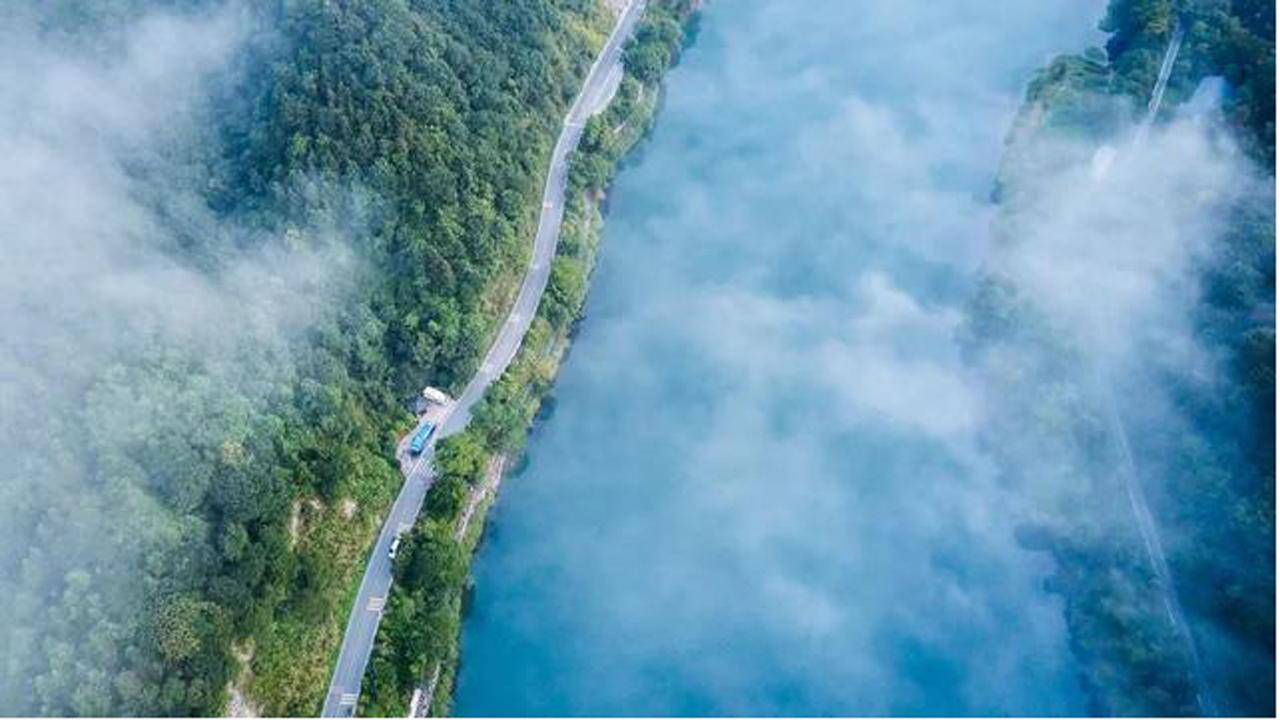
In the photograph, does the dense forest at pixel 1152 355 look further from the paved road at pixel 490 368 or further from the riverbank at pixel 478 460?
the paved road at pixel 490 368

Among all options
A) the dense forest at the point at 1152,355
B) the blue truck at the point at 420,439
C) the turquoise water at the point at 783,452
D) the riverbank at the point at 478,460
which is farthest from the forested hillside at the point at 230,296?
the dense forest at the point at 1152,355

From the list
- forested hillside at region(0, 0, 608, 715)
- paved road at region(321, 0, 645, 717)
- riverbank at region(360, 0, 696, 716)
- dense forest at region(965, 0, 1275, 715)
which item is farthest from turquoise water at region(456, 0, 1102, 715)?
forested hillside at region(0, 0, 608, 715)

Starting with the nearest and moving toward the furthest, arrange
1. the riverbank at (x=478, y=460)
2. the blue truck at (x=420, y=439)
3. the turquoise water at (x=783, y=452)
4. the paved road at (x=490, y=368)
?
the paved road at (x=490, y=368), the riverbank at (x=478, y=460), the turquoise water at (x=783, y=452), the blue truck at (x=420, y=439)

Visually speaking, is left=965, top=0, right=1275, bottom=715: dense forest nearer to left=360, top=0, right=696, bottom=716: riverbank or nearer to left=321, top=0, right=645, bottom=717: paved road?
left=360, top=0, right=696, bottom=716: riverbank

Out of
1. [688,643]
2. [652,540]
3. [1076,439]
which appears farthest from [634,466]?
[1076,439]

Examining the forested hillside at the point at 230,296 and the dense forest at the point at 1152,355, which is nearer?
the forested hillside at the point at 230,296

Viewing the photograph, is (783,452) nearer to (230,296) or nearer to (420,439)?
(420,439)
